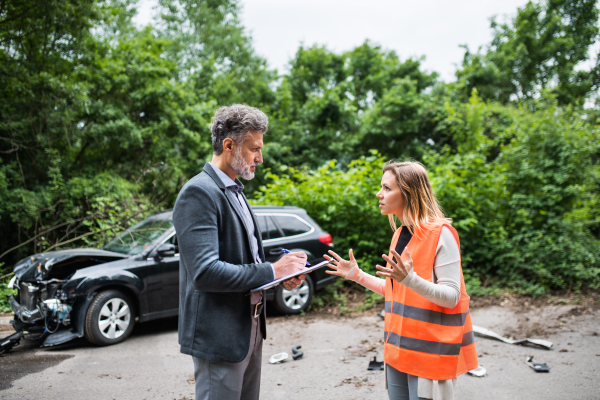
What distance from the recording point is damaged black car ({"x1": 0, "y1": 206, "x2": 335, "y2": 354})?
505cm

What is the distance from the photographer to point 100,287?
528 cm

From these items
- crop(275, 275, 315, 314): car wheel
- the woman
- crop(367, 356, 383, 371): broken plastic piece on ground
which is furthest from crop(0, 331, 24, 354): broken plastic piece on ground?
the woman

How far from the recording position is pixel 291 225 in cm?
707

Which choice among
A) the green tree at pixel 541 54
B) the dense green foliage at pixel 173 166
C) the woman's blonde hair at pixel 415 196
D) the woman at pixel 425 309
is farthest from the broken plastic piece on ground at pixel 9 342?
the green tree at pixel 541 54

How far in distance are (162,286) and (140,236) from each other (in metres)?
0.97

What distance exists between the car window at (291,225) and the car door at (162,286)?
1.92m

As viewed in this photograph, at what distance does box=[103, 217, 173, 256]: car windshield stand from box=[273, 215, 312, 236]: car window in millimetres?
1853

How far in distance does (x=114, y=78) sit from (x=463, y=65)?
1776cm

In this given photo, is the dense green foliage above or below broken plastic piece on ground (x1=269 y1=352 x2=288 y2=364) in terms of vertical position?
above

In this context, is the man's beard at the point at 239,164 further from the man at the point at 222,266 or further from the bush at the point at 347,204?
the bush at the point at 347,204

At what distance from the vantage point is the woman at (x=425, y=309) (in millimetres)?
1901

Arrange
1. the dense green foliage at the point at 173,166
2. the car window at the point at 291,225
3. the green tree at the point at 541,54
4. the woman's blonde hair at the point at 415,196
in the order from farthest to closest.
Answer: the green tree at the point at 541,54
the dense green foliage at the point at 173,166
the car window at the point at 291,225
the woman's blonde hair at the point at 415,196

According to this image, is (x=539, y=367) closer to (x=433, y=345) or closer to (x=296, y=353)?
(x=296, y=353)

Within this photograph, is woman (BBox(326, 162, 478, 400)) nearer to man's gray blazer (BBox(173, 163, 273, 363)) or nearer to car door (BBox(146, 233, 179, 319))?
man's gray blazer (BBox(173, 163, 273, 363))
